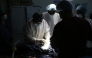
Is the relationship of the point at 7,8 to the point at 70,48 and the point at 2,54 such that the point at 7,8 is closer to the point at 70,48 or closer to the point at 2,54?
the point at 2,54

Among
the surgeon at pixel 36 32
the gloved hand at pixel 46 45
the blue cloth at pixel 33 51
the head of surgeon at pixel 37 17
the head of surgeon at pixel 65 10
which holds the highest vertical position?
the head of surgeon at pixel 65 10

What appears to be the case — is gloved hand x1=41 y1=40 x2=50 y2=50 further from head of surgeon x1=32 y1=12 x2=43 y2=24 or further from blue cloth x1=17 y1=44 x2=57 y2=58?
head of surgeon x1=32 y1=12 x2=43 y2=24

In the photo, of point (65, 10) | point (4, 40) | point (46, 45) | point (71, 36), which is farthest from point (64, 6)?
point (4, 40)

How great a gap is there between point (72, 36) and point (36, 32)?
5.03 ft

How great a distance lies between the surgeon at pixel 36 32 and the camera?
308cm

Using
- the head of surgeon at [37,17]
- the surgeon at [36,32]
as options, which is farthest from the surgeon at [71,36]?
the head of surgeon at [37,17]

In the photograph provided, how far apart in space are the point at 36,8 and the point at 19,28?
72cm

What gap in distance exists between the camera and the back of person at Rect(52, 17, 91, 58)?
1780 millimetres

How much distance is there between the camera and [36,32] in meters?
3.24

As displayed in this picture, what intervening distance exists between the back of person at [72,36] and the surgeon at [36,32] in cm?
119

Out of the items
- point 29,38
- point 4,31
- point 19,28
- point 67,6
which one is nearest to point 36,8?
point 19,28

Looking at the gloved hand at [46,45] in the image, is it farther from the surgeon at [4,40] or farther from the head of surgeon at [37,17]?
the surgeon at [4,40]

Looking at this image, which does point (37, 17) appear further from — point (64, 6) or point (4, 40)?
point (64, 6)

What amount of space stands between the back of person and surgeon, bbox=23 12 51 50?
3.89 feet
